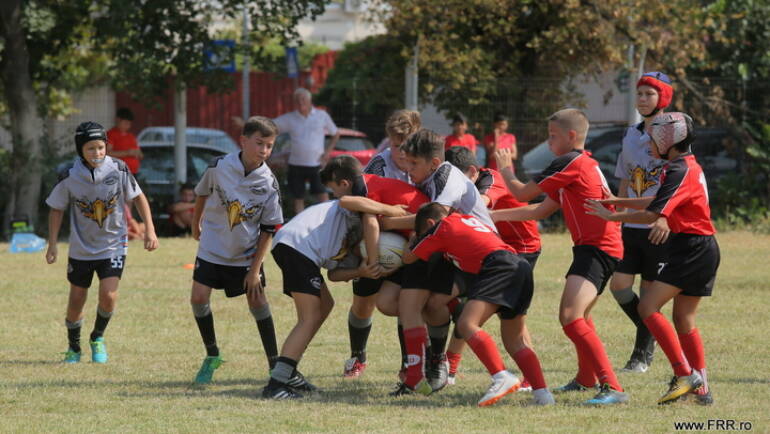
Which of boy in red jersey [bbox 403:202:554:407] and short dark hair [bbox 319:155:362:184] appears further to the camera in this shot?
short dark hair [bbox 319:155:362:184]

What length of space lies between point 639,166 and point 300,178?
9214 mm

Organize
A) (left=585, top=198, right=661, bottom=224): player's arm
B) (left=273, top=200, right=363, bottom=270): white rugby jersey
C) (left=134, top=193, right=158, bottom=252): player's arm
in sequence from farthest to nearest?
1. (left=134, top=193, right=158, bottom=252): player's arm
2. (left=273, top=200, right=363, bottom=270): white rugby jersey
3. (left=585, top=198, right=661, bottom=224): player's arm

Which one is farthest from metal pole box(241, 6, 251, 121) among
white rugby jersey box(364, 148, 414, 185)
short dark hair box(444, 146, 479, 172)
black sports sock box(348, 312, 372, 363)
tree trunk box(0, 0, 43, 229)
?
short dark hair box(444, 146, 479, 172)

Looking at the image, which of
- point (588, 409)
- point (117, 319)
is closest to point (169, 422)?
point (588, 409)

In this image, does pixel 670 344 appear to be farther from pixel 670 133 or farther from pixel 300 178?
pixel 300 178

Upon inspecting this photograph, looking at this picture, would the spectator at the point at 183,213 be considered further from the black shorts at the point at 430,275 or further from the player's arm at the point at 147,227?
the black shorts at the point at 430,275

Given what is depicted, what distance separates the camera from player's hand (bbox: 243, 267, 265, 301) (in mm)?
6957

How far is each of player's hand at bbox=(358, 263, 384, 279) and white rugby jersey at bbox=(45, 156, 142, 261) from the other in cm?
224

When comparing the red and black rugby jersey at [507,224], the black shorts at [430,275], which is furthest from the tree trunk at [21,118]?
the black shorts at [430,275]

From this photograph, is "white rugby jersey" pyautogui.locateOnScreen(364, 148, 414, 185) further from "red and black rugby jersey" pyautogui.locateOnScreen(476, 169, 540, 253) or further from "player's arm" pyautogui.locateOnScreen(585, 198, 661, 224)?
"player's arm" pyautogui.locateOnScreen(585, 198, 661, 224)

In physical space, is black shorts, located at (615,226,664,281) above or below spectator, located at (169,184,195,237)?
above

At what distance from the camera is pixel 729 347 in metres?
8.15

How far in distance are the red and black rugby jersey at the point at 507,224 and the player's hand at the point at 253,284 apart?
151cm

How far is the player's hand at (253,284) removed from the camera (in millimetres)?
6957
